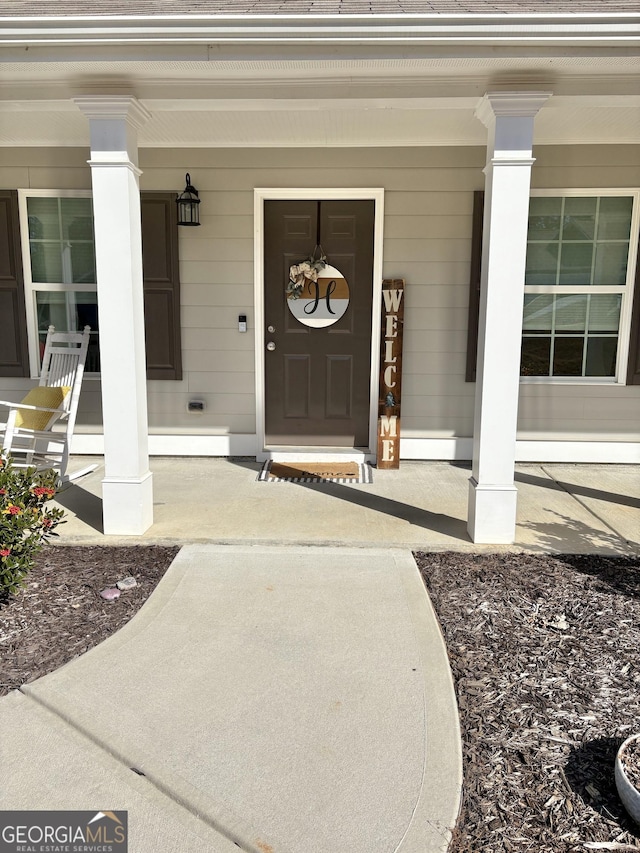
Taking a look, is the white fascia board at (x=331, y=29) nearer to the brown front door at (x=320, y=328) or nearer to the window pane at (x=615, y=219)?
the brown front door at (x=320, y=328)

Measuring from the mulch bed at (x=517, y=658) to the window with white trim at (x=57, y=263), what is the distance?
8.31ft

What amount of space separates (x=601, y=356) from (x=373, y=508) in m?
2.55

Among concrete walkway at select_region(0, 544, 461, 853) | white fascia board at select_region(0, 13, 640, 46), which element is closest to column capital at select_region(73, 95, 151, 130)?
white fascia board at select_region(0, 13, 640, 46)

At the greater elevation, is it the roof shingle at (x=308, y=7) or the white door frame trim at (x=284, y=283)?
the roof shingle at (x=308, y=7)

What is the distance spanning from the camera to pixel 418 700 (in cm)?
226

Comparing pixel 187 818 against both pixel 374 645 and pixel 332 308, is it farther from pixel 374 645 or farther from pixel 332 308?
pixel 332 308

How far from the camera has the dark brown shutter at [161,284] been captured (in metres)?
5.23

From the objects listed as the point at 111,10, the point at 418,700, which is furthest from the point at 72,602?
the point at 111,10

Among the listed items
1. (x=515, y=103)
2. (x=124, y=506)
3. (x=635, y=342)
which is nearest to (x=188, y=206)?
(x=124, y=506)

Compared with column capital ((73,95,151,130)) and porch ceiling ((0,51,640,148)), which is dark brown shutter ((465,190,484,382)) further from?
column capital ((73,95,151,130))

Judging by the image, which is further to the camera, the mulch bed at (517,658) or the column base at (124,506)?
the column base at (124,506)

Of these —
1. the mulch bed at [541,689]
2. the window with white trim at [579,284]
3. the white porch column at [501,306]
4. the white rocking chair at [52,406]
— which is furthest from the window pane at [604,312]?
the white rocking chair at [52,406]

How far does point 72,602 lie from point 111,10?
2.88 metres

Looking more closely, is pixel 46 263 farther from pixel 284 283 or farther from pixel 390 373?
pixel 390 373
